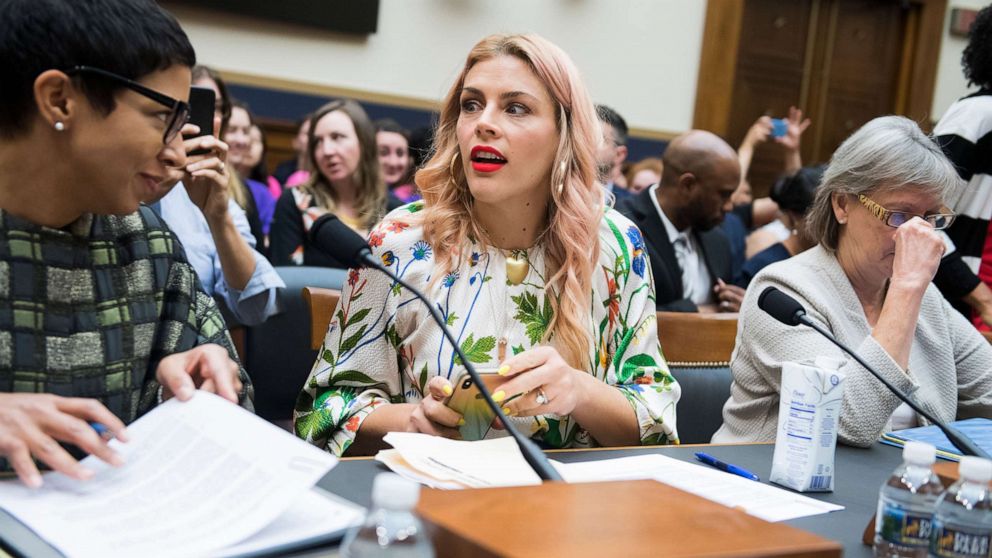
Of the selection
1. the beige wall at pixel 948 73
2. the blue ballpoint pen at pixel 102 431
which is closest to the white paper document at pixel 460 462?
the blue ballpoint pen at pixel 102 431

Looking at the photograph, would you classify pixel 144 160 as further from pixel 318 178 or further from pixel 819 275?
pixel 318 178

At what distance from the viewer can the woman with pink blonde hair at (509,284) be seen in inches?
64.4

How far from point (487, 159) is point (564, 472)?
2.08 feet

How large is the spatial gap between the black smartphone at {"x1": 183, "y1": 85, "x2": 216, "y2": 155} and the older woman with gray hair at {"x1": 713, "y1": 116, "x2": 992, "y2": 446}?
3.36ft

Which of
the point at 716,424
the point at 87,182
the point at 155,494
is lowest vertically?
the point at 716,424

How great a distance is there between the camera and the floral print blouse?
1.65m

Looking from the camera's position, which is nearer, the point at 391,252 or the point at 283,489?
the point at 283,489

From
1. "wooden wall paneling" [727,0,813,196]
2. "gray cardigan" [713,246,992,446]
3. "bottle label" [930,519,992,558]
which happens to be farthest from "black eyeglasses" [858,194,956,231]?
"wooden wall paneling" [727,0,813,196]

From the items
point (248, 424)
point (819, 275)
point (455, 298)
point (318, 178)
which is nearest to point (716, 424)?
point (819, 275)

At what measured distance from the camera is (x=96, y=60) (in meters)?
1.18

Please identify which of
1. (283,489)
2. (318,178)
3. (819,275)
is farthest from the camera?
(318,178)

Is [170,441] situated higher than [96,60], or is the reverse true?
A: [96,60]

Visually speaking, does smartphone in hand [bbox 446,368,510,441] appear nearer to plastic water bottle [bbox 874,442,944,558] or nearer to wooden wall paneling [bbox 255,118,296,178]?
plastic water bottle [bbox 874,442,944,558]

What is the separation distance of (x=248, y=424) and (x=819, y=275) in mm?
1229
